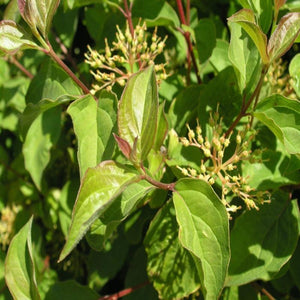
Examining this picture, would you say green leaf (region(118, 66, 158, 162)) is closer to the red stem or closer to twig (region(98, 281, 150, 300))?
twig (region(98, 281, 150, 300))

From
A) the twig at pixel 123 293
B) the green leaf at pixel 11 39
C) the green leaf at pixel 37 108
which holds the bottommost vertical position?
the twig at pixel 123 293

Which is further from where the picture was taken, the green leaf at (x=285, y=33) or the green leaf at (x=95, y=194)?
the green leaf at (x=285, y=33)

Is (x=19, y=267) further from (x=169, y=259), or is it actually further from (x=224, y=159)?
(x=224, y=159)

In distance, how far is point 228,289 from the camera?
1.38 m

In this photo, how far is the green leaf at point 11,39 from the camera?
1030mm

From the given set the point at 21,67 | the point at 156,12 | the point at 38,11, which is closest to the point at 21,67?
the point at 21,67

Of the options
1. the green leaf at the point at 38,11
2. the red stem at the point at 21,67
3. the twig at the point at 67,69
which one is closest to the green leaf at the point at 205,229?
the twig at the point at 67,69

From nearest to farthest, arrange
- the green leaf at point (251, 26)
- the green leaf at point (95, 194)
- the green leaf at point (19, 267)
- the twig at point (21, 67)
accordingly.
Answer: the green leaf at point (95, 194) → the green leaf at point (251, 26) → the green leaf at point (19, 267) → the twig at point (21, 67)

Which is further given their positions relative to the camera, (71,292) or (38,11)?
(71,292)

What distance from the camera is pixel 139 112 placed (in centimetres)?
96

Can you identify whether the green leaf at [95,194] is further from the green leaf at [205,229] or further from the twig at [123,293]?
the twig at [123,293]

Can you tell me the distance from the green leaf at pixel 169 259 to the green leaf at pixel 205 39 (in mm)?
485

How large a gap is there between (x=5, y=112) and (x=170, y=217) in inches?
35.8

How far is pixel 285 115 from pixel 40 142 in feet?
2.68
